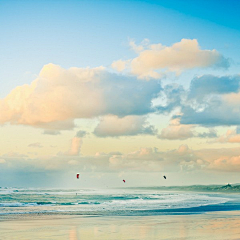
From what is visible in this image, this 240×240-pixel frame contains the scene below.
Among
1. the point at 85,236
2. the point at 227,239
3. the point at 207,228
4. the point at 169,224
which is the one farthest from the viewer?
the point at 169,224

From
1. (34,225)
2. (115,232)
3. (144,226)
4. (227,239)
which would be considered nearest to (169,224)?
(144,226)

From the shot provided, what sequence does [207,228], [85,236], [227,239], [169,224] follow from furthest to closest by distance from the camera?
[169,224]
[207,228]
[85,236]
[227,239]

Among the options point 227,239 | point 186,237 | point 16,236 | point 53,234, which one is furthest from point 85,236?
point 227,239

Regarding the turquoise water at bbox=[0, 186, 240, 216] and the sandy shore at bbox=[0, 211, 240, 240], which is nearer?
the sandy shore at bbox=[0, 211, 240, 240]

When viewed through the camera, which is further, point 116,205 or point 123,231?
point 116,205

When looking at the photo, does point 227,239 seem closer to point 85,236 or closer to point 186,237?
point 186,237

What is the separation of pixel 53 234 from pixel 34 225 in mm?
5810

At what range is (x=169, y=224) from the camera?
2805 centimetres

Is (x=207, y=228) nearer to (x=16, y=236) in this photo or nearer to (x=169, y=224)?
(x=169, y=224)

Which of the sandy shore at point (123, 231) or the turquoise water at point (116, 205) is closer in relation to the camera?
the sandy shore at point (123, 231)

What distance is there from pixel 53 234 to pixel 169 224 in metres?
9.12

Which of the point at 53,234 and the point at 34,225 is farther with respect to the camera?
the point at 34,225

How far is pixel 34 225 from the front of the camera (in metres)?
28.4

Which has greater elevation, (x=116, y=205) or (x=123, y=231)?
(x=116, y=205)
